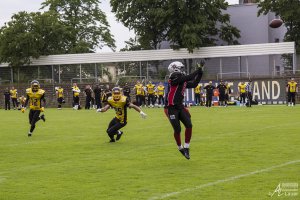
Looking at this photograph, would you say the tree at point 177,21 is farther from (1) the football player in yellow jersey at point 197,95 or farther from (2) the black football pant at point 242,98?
(2) the black football pant at point 242,98

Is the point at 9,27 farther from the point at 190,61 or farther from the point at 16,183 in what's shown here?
the point at 16,183

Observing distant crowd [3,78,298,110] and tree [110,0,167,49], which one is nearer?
distant crowd [3,78,298,110]

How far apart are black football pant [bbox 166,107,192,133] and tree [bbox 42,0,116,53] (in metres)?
61.7

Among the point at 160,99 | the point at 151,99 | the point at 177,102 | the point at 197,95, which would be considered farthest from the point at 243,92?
the point at 177,102

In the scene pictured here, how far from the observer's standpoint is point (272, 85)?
49.0 m

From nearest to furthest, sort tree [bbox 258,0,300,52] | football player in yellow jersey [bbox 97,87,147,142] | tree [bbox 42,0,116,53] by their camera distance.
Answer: football player in yellow jersey [bbox 97,87,147,142] < tree [bbox 258,0,300,52] < tree [bbox 42,0,116,53]

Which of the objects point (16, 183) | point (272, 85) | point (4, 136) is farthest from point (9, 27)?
point (16, 183)

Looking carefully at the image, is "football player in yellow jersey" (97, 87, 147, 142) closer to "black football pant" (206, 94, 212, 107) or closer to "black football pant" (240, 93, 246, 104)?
"black football pant" (240, 93, 246, 104)

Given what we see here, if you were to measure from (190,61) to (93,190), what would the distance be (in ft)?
157

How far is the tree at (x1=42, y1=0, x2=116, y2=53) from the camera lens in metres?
77.4

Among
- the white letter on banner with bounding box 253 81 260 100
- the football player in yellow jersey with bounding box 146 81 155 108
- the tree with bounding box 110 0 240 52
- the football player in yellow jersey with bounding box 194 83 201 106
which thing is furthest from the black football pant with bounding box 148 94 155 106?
the tree with bounding box 110 0 240 52

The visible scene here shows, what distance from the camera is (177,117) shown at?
1409cm

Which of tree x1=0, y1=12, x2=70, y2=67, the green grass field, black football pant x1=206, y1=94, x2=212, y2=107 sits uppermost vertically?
tree x1=0, y1=12, x2=70, y2=67

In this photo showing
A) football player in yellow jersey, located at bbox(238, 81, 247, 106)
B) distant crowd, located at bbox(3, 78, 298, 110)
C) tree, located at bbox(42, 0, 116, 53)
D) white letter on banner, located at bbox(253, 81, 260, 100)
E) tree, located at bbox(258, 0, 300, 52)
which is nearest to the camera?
football player in yellow jersey, located at bbox(238, 81, 247, 106)
